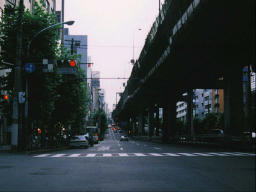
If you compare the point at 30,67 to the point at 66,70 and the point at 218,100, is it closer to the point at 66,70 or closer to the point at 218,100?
the point at 66,70

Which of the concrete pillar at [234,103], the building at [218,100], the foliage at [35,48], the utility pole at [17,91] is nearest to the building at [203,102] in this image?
the building at [218,100]

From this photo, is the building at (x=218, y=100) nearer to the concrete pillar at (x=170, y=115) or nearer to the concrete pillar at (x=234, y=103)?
the concrete pillar at (x=170, y=115)

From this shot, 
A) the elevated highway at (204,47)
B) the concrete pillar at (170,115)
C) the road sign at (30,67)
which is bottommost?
the concrete pillar at (170,115)

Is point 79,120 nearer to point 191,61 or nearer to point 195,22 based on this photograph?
point 191,61

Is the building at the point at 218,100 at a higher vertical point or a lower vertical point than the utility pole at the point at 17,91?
higher

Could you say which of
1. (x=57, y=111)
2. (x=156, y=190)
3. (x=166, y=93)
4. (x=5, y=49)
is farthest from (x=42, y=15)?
(x=166, y=93)

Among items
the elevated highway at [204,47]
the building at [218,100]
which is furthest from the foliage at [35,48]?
the building at [218,100]

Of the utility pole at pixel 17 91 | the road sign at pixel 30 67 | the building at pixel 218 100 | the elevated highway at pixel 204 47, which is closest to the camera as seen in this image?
the elevated highway at pixel 204 47

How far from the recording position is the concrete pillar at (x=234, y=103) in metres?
36.2

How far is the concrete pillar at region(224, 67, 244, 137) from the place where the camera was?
36219 mm

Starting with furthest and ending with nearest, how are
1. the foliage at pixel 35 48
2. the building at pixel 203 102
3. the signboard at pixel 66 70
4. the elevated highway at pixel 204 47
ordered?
the building at pixel 203 102 < the foliage at pixel 35 48 < the signboard at pixel 66 70 < the elevated highway at pixel 204 47

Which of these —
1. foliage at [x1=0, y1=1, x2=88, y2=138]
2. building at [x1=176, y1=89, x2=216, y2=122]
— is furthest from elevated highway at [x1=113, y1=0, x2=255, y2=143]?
building at [x1=176, y1=89, x2=216, y2=122]

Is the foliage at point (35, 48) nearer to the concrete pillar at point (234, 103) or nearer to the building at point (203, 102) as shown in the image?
the concrete pillar at point (234, 103)

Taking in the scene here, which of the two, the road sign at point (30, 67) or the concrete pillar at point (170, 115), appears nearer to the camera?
the road sign at point (30, 67)
